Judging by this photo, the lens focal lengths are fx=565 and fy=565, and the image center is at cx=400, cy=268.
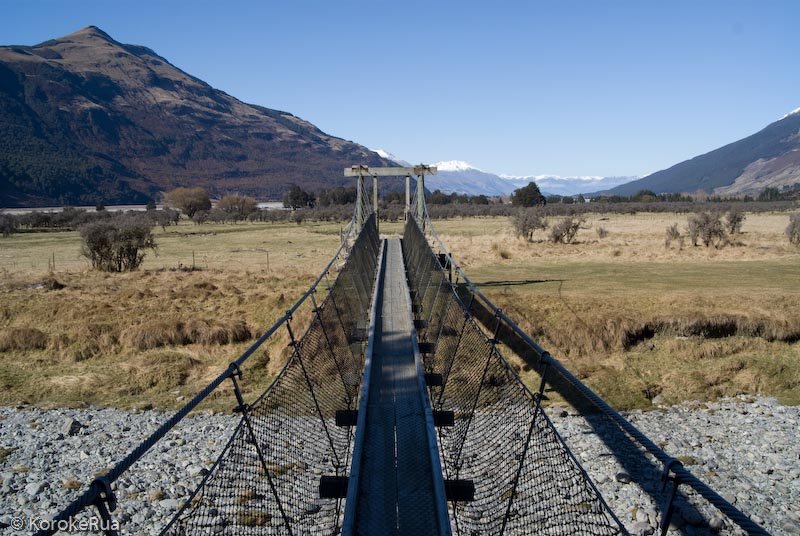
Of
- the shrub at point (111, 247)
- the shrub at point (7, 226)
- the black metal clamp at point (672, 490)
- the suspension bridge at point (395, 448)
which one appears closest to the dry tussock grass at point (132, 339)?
the suspension bridge at point (395, 448)

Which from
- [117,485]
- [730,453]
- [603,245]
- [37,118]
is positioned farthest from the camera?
[37,118]

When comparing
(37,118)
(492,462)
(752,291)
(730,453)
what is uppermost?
(37,118)

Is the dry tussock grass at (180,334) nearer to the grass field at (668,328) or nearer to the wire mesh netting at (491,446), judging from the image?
the wire mesh netting at (491,446)

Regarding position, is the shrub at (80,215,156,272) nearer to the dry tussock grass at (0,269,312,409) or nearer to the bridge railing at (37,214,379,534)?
the dry tussock grass at (0,269,312,409)

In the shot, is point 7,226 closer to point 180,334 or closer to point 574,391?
point 180,334

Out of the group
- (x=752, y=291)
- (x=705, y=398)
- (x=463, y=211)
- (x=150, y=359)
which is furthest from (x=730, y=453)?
(x=463, y=211)

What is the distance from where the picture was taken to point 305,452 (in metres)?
7.64

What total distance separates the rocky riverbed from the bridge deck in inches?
118

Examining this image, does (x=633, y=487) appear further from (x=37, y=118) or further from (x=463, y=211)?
(x=37, y=118)

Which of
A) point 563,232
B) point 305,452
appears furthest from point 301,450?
point 563,232

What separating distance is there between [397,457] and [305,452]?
3289 millimetres

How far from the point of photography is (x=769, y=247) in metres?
25.9

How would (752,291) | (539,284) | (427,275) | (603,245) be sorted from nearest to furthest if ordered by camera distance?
(427,275)
(752,291)
(539,284)
(603,245)

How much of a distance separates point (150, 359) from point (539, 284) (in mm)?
10796
